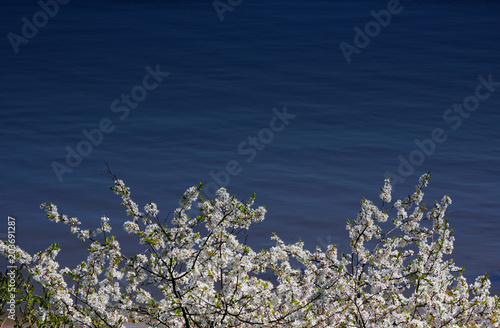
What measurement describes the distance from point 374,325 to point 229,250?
1.01m

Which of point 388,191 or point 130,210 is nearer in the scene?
point 130,210

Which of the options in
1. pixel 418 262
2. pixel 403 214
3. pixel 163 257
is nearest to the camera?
pixel 163 257

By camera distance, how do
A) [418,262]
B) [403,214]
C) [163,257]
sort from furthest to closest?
[403,214], [418,262], [163,257]

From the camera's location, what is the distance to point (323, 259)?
15.1 feet

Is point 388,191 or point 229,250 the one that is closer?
point 229,250

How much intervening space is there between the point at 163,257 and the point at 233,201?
1.76ft

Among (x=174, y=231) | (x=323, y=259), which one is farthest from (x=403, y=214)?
(x=174, y=231)

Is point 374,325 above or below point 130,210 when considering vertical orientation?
below

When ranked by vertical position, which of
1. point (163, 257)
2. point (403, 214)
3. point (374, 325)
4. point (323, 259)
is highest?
point (403, 214)

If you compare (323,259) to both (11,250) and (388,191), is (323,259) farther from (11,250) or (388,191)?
(11,250)

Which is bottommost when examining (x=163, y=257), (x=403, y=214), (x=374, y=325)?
(x=374, y=325)

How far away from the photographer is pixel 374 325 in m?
4.05

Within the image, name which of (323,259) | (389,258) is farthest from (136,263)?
(389,258)

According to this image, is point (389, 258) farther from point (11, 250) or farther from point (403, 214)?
point (11, 250)
